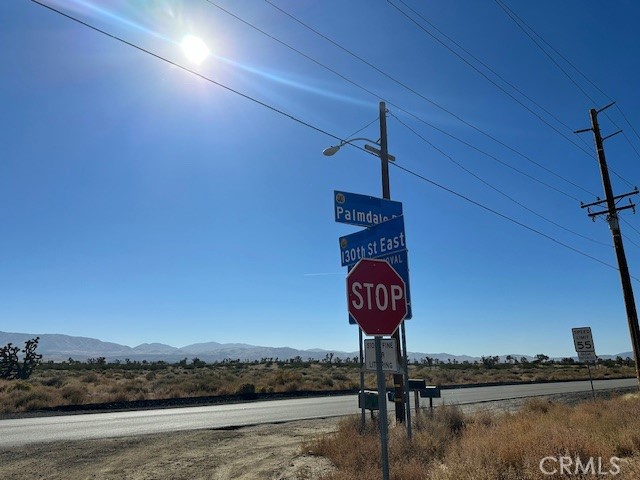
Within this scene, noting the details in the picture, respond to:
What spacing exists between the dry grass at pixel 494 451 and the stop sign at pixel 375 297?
2186 mm

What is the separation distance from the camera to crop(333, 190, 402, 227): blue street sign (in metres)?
10.0

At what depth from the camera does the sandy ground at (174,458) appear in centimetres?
803

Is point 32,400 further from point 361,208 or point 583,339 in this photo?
point 583,339

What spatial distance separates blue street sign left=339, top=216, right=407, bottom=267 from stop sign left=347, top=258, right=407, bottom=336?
196cm

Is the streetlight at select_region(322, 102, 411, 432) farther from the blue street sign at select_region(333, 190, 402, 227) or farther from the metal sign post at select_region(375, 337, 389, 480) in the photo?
the metal sign post at select_region(375, 337, 389, 480)


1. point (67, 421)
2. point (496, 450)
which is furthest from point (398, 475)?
point (67, 421)

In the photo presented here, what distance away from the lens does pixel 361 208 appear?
10.3m

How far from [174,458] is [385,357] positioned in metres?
6.40

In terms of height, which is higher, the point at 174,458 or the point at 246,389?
the point at 246,389

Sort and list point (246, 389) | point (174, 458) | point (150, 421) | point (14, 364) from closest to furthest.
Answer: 1. point (174, 458)
2. point (150, 421)
3. point (246, 389)
4. point (14, 364)

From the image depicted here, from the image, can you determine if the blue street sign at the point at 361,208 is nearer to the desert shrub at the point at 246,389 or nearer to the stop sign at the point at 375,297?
the stop sign at the point at 375,297

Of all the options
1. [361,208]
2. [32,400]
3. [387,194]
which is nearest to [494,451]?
[361,208]

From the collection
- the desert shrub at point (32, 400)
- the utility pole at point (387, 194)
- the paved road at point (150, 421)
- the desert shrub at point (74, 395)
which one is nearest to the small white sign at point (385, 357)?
the utility pole at point (387, 194)

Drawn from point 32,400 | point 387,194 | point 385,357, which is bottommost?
point 32,400
